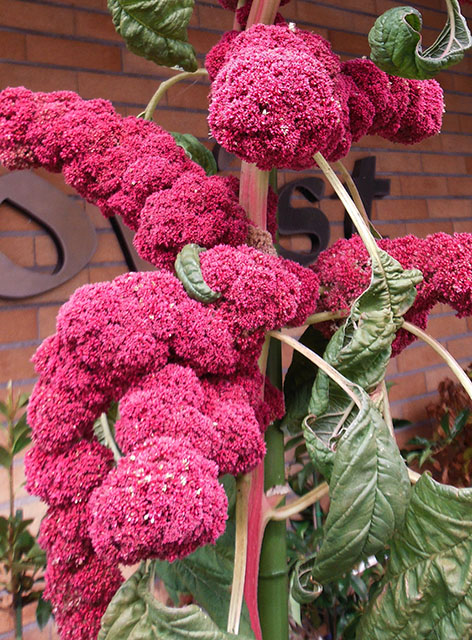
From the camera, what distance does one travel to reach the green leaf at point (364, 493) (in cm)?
40

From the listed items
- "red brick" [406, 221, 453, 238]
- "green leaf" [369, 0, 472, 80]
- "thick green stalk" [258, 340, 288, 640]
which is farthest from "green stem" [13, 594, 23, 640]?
"red brick" [406, 221, 453, 238]

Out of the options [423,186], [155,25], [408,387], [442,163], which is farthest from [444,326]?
[155,25]

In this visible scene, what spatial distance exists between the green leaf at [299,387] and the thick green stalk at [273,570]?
0.04 meters

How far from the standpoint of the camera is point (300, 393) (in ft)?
2.02

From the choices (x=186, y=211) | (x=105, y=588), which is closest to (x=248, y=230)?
(x=186, y=211)

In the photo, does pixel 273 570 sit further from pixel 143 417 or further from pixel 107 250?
pixel 107 250

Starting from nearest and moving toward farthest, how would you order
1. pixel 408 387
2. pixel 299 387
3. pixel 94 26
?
pixel 299 387
pixel 94 26
pixel 408 387

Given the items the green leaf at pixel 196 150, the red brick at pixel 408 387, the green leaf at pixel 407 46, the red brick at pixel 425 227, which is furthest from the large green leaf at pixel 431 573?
the red brick at pixel 425 227

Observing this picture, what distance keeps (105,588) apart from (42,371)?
6.7 inches

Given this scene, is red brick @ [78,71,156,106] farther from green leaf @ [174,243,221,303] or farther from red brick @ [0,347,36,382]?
green leaf @ [174,243,221,303]

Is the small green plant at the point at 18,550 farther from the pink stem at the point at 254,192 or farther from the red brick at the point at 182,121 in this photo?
the red brick at the point at 182,121

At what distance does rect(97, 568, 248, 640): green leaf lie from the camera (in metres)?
0.35

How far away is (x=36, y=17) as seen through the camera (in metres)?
1.25

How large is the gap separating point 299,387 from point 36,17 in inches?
47.3
